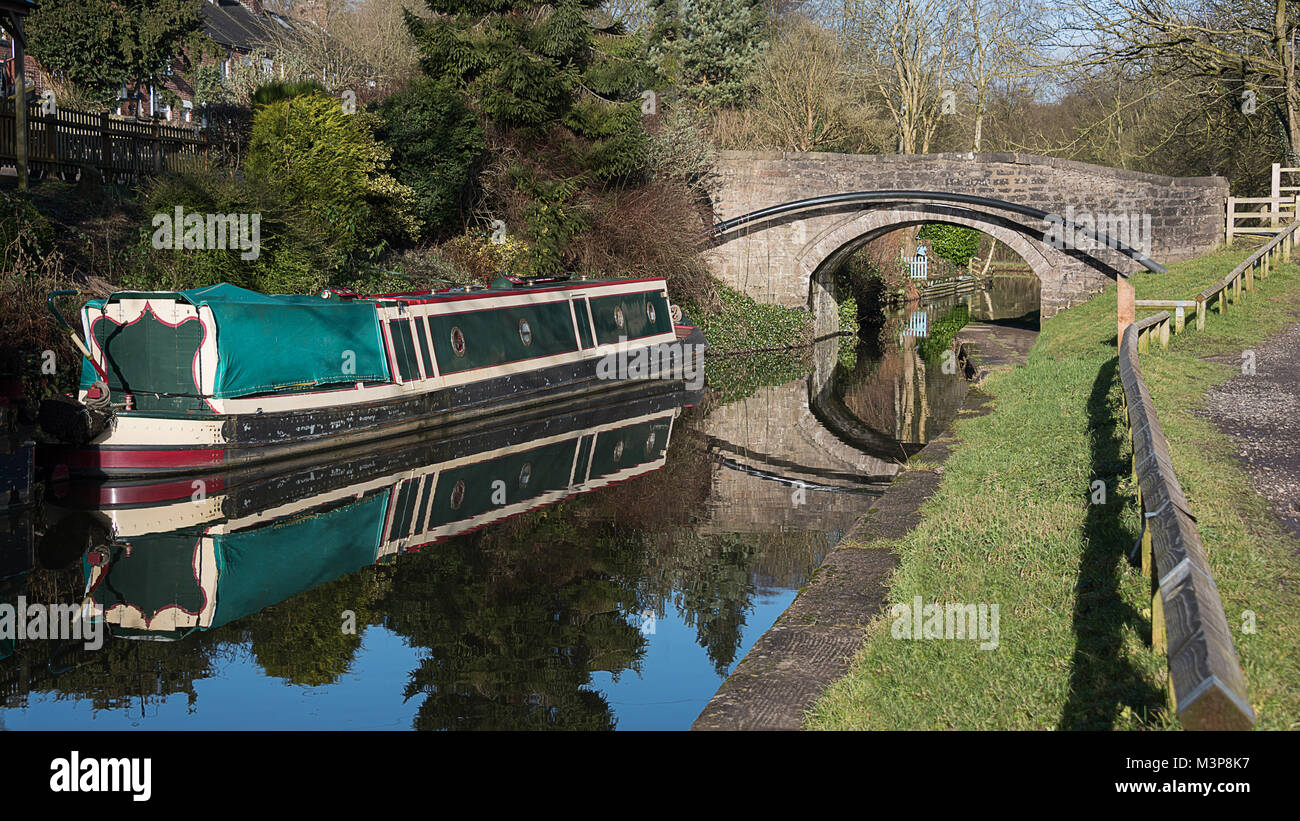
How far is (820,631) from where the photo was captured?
5.23 m

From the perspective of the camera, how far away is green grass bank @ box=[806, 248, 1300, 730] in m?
3.89

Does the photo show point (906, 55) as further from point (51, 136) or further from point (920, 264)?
point (51, 136)

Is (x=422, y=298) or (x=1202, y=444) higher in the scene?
(x=422, y=298)

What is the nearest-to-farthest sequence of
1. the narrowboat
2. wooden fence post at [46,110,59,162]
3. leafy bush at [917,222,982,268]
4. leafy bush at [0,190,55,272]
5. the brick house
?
the narrowboat < leafy bush at [0,190,55,272] < wooden fence post at [46,110,59,162] < the brick house < leafy bush at [917,222,982,268]

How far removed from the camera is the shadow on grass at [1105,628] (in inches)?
148

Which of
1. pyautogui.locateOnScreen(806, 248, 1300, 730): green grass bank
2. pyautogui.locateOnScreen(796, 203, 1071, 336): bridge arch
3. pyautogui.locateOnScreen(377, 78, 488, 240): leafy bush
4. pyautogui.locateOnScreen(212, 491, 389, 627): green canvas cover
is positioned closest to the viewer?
pyautogui.locateOnScreen(806, 248, 1300, 730): green grass bank

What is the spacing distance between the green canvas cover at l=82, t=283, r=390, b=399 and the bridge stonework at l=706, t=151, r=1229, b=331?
1103 cm

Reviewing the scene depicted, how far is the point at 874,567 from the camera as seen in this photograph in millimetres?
6168

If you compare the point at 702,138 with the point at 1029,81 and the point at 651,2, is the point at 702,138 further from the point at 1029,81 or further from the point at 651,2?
the point at 651,2

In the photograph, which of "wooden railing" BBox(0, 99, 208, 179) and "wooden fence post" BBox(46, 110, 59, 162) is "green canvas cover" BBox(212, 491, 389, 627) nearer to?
"wooden railing" BBox(0, 99, 208, 179)

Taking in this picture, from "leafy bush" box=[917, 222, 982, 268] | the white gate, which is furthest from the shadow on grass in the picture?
"leafy bush" box=[917, 222, 982, 268]

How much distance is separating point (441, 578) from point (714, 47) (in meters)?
22.9
